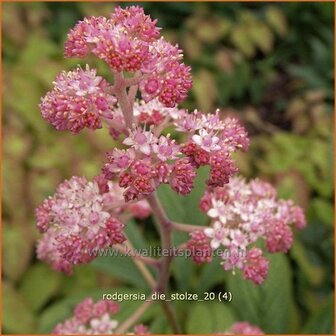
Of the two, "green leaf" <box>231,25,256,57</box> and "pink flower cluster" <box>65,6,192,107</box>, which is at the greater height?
"green leaf" <box>231,25,256,57</box>

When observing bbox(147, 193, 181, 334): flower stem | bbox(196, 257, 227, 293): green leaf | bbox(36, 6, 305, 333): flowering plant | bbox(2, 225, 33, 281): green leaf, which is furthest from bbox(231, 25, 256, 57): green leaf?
bbox(147, 193, 181, 334): flower stem

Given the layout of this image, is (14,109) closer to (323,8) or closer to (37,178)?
(37,178)

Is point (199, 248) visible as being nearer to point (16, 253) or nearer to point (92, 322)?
point (92, 322)

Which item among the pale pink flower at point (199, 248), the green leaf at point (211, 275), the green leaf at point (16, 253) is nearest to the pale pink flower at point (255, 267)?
→ the pale pink flower at point (199, 248)

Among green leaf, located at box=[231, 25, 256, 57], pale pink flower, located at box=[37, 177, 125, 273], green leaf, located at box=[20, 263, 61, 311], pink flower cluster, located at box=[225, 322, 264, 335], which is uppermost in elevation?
green leaf, located at box=[231, 25, 256, 57]

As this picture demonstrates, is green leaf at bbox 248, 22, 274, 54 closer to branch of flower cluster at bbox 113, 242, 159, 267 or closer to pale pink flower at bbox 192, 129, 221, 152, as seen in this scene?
branch of flower cluster at bbox 113, 242, 159, 267
